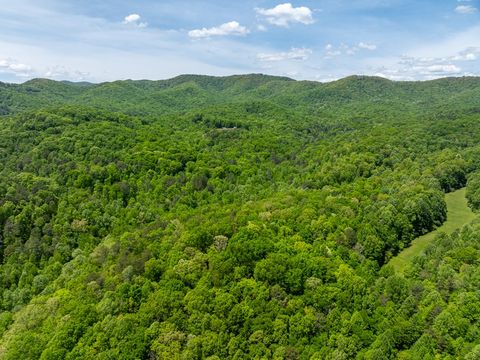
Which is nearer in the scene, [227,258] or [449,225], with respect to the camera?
[227,258]

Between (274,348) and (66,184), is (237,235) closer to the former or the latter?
(274,348)

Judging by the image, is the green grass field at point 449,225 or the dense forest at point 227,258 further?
the green grass field at point 449,225

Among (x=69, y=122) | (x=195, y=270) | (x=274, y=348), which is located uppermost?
(x=69, y=122)

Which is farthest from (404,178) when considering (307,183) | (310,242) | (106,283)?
(106,283)

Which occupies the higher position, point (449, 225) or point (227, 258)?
point (227, 258)
